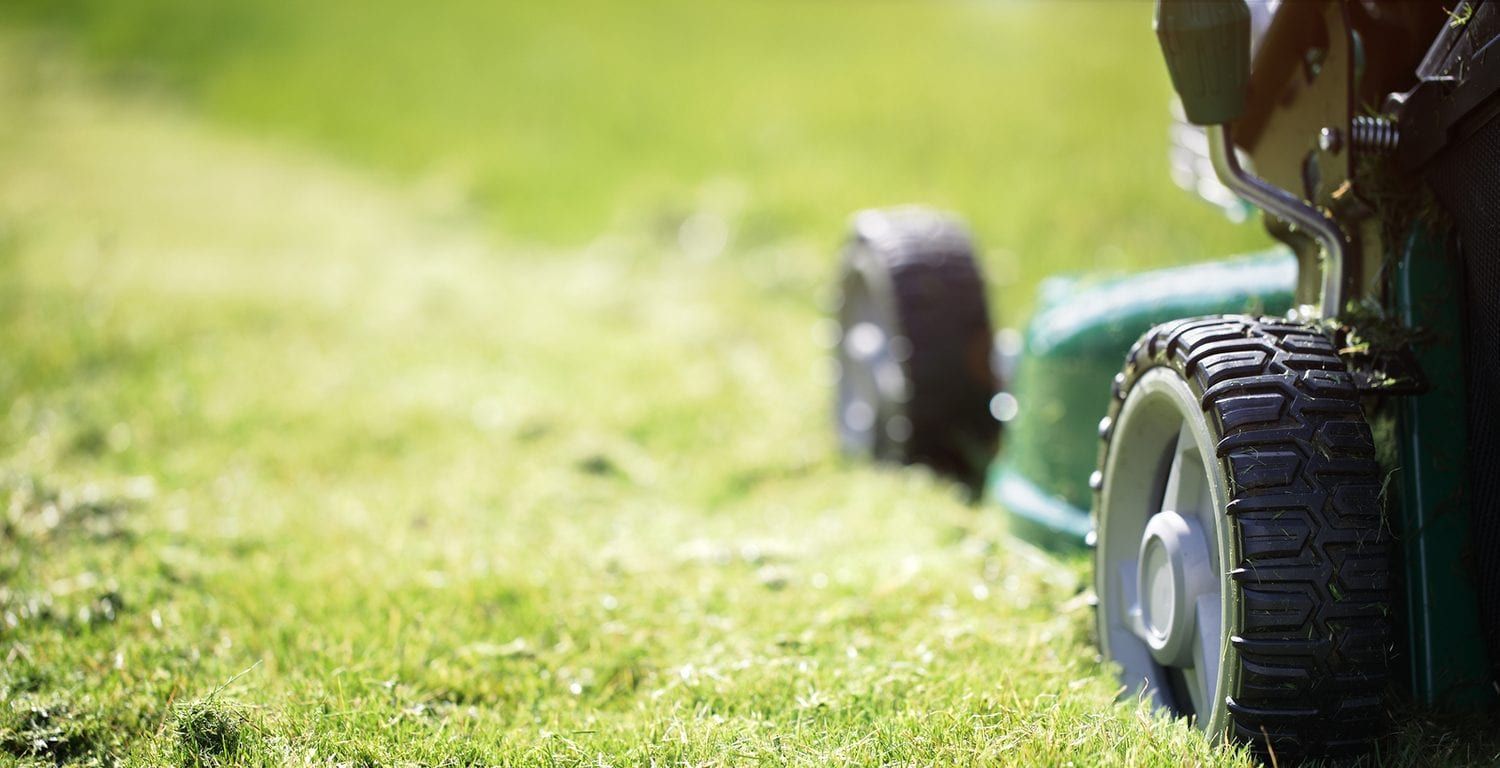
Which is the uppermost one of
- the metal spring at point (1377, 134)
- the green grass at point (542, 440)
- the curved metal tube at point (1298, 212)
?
the metal spring at point (1377, 134)

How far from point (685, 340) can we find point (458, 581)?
296 centimetres

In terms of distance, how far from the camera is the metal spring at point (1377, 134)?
6.72 ft

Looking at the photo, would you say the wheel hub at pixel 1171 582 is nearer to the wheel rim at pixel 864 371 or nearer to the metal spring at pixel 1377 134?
the metal spring at pixel 1377 134

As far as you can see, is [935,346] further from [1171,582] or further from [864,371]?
[1171,582]

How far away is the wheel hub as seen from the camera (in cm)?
196

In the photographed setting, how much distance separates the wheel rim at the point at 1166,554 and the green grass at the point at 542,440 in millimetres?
94

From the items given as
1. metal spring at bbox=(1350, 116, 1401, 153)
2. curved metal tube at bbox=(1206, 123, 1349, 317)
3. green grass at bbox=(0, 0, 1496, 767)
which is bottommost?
green grass at bbox=(0, 0, 1496, 767)

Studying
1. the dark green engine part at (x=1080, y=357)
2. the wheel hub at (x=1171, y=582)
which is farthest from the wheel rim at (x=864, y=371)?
the wheel hub at (x=1171, y=582)

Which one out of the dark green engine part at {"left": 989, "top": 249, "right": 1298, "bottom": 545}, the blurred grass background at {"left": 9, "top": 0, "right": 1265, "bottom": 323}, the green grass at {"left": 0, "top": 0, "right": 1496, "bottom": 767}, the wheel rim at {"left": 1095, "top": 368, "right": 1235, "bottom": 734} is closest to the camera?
the wheel rim at {"left": 1095, "top": 368, "right": 1235, "bottom": 734}

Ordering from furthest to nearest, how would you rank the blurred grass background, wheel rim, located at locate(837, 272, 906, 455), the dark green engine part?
1. the blurred grass background
2. wheel rim, located at locate(837, 272, 906, 455)
3. the dark green engine part

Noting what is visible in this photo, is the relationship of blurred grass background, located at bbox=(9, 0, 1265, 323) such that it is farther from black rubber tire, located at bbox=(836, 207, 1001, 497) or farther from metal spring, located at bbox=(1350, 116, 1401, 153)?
metal spring, located at bbox=(1350, 116, 1401, 153)

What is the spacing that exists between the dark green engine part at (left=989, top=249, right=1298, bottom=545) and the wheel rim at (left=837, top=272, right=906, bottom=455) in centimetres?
51

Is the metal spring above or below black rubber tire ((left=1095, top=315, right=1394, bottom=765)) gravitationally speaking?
above

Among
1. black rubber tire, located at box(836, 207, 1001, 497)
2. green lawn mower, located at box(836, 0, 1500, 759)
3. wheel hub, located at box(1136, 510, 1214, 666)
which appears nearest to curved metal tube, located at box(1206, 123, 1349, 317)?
green lawn mower, located at box(836, 0, 1500, 759)
